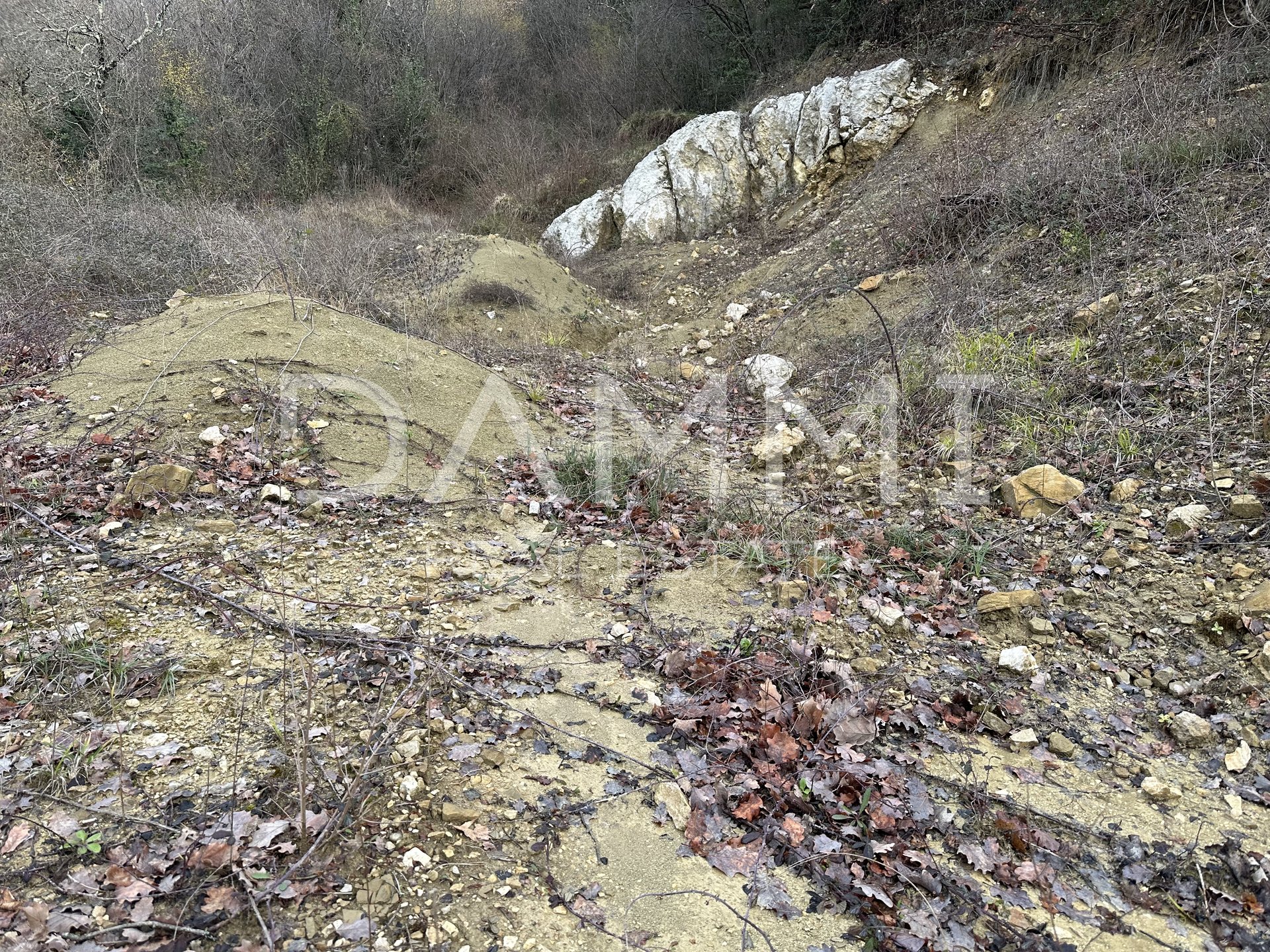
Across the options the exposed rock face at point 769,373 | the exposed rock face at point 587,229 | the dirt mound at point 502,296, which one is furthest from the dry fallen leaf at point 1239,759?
the exposed rock face at point 587,229

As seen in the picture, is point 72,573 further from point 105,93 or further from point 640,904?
point 105,93

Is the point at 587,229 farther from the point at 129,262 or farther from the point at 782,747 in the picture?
the point at 782,747

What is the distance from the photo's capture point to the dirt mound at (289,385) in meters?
4.33

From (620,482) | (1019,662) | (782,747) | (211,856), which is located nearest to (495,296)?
(620,482)

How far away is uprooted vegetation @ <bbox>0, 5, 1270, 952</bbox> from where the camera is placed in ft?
6.28

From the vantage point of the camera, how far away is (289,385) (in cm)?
471

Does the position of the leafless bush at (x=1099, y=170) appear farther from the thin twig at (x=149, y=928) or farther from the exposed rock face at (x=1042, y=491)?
the thin twig at (x=149, y=928)

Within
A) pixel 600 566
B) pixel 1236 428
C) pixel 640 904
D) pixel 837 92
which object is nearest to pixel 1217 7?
pixel 837 92

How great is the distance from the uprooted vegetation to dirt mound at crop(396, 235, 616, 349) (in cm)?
179

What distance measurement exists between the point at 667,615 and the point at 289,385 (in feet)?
9.68

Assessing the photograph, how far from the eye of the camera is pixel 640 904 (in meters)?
1.90

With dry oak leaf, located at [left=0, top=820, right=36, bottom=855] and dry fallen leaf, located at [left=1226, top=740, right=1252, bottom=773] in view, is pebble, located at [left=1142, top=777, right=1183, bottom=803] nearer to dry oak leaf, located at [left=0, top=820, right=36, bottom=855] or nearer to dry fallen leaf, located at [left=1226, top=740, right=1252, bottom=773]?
dry fallen leaf, located at [left=1226, top=740, right=1252, bottom=773]

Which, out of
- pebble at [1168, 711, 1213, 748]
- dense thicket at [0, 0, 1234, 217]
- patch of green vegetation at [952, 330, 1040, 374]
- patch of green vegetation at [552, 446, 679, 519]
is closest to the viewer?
pebble at [1168, 711, 1213, 748]

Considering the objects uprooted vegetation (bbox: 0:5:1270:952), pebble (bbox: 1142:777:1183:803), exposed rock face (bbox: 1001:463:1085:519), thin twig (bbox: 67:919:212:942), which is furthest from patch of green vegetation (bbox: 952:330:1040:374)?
thin twig (bbox: 67:919:212:942)
